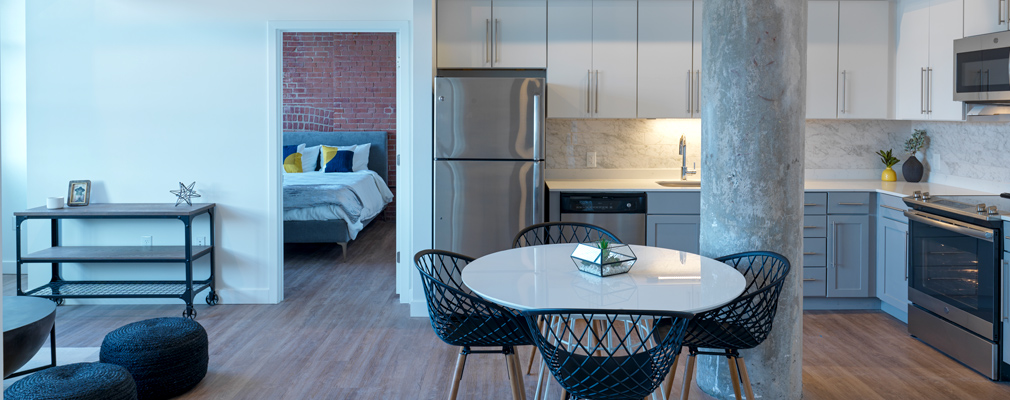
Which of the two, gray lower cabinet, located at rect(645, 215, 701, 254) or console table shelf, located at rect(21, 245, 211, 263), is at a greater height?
gray lower cabinet, located at rect(645, 215, 701, 254)

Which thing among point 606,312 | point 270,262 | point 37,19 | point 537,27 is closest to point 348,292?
point 270,262

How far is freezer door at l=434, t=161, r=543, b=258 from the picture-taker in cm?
455

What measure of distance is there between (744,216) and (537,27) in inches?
88.0

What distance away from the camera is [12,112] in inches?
236

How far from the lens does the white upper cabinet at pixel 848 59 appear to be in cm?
490

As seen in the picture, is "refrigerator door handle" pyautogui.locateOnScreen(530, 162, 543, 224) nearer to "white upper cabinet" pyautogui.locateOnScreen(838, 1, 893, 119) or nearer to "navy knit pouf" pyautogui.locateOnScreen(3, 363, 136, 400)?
"white upper cabinet" pyautogui.locateOnScreen(838, 1, 893, 119)

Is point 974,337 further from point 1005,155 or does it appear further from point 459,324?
point 459,324

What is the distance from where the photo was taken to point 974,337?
141 inches

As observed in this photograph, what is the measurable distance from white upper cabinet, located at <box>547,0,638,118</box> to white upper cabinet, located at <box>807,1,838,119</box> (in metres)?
1.15

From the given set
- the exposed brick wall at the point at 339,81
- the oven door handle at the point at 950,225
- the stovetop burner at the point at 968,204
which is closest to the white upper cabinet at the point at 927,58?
the stovetop burner at the point at 968,204

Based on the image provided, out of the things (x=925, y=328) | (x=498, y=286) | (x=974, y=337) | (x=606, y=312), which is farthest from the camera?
(x=925, y=328)

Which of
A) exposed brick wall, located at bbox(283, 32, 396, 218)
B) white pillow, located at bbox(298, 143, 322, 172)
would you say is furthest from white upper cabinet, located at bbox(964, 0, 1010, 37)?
white pillow, located at bbox(298, 143, 322, 172)

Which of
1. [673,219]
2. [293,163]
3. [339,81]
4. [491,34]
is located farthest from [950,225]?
[339,81]

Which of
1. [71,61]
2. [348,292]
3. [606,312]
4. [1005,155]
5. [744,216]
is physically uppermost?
[71,61]
